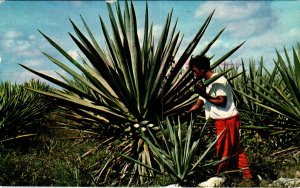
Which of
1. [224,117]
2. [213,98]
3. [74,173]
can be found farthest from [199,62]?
[74,173]

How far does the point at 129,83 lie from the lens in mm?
4496

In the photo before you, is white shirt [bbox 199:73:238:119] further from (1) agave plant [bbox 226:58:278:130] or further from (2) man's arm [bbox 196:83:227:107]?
(1) agave plant [bbox 226:58:278:130]

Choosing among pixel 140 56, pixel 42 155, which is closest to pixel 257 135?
pixel 140 56

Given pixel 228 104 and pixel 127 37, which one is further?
pixel 127 37

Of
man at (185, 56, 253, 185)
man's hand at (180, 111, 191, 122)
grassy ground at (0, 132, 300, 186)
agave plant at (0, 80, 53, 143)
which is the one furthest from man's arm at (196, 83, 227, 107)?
agave plant at (0, 80, 53, 143)

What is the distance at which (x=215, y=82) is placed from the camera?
4270 mm

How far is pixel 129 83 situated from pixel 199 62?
791 mm

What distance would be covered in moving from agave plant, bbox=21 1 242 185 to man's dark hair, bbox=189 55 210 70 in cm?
25

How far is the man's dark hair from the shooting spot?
14.1 feet

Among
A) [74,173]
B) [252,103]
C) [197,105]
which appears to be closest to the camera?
[74,173]

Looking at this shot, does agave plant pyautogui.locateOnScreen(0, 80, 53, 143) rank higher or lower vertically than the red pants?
higher

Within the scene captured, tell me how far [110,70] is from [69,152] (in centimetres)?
307

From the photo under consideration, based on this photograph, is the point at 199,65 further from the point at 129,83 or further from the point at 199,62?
the point at 129,83

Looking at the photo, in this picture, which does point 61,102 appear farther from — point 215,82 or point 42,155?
point 42,155
